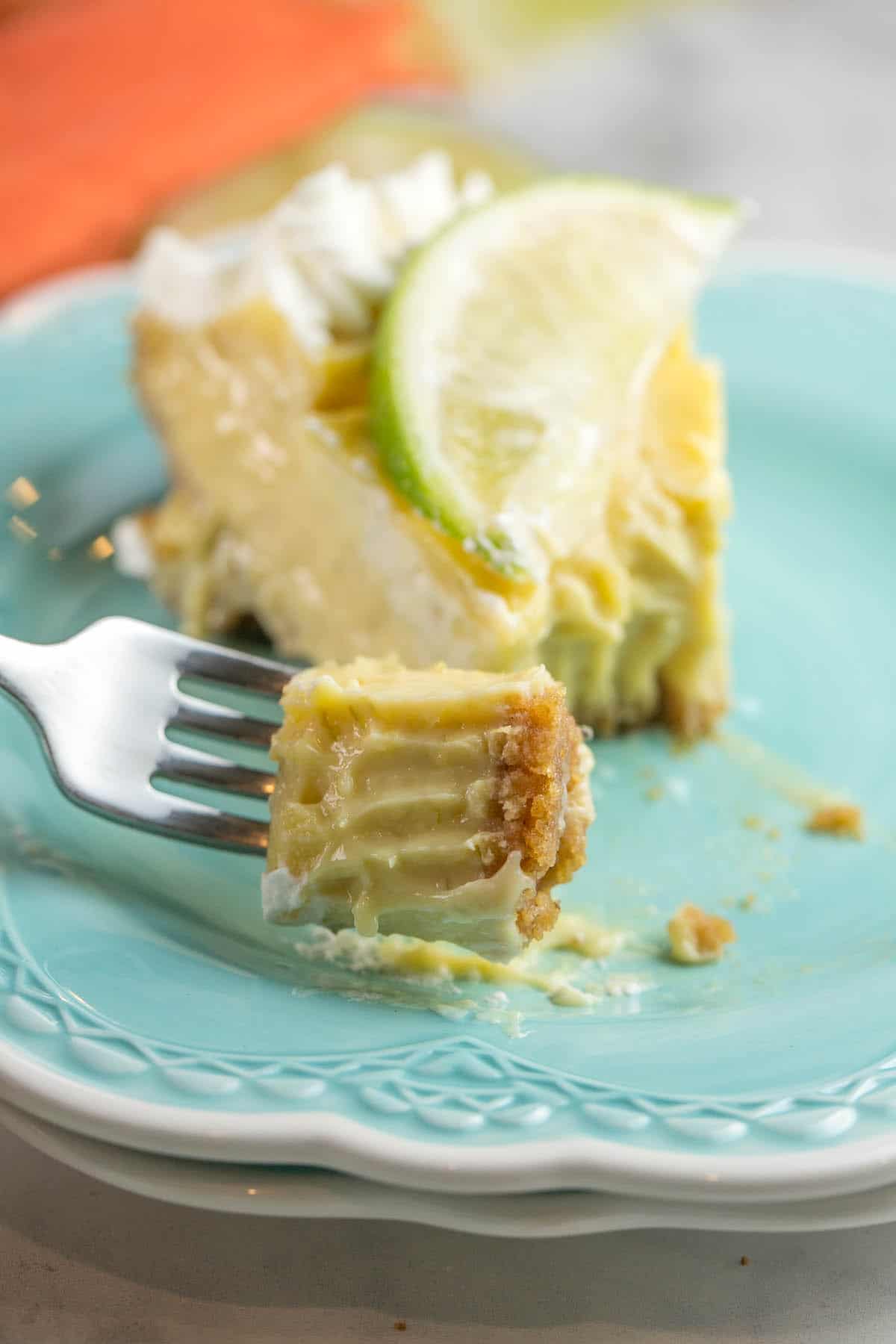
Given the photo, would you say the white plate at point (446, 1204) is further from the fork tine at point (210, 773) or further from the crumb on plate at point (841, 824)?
the crumb on plate at point (841, 824)

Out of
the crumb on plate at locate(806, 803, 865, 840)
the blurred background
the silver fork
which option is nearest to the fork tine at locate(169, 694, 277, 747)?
the silver fork

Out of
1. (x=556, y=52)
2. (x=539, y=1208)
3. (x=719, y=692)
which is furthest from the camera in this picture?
(x=556, y=52)

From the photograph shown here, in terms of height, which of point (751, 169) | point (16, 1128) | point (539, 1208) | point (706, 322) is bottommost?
point (751, 169)

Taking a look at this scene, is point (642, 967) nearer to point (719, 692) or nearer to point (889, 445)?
point (719, 692)

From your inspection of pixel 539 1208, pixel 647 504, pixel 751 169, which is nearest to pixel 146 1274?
pixel 539 1208

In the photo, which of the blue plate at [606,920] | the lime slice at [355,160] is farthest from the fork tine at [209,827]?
the lime slice at [355,160]

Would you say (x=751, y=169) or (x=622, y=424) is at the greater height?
(x=622, y=424)

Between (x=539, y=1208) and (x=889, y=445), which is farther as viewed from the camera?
(x=889, y=445)

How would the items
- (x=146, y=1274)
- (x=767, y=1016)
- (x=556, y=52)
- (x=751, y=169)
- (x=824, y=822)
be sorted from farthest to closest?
(x=556, y=52), (x=751, y=169), (x=824, y=822), (x=767, y=1016), (x=146, y=1274)
